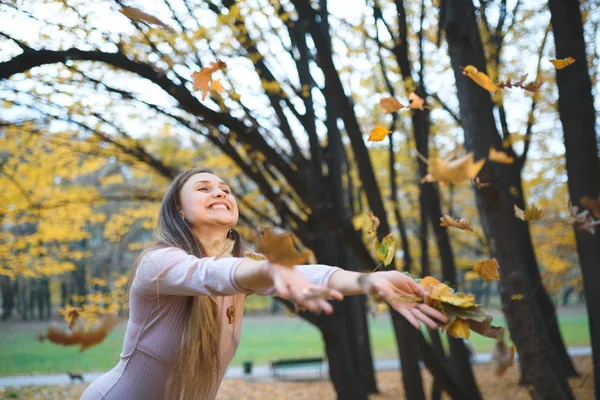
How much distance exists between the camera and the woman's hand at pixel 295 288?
1218mm

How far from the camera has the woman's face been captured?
2.06 metres

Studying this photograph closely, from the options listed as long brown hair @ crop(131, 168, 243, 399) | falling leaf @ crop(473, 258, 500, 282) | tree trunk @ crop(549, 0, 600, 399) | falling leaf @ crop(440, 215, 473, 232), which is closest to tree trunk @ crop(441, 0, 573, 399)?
tree trunk @ crop(549, 0, 600, 399)

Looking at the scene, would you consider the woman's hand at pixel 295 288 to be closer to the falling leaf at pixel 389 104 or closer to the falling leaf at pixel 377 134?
the falling leaf at pixel 377 134

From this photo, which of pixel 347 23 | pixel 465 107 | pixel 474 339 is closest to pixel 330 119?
pixel 347 23

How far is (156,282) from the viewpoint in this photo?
1.70 m

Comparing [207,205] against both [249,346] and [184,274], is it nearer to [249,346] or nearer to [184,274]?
[184,274]

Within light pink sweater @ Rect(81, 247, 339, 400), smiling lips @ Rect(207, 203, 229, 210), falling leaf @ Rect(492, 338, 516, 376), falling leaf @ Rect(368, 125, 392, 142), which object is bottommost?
falling leaf @ Rect(492, 338, 516, 376)

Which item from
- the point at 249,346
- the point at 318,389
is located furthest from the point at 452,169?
the point at 249,346

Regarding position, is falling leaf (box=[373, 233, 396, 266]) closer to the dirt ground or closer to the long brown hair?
the long brown hair

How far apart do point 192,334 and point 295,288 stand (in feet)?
2.48

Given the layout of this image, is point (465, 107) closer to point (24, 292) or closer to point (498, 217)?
point (498, 217)

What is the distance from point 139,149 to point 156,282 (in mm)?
5183

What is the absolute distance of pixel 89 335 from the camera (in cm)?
192

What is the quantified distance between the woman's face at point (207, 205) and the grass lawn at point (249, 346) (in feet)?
30.5
